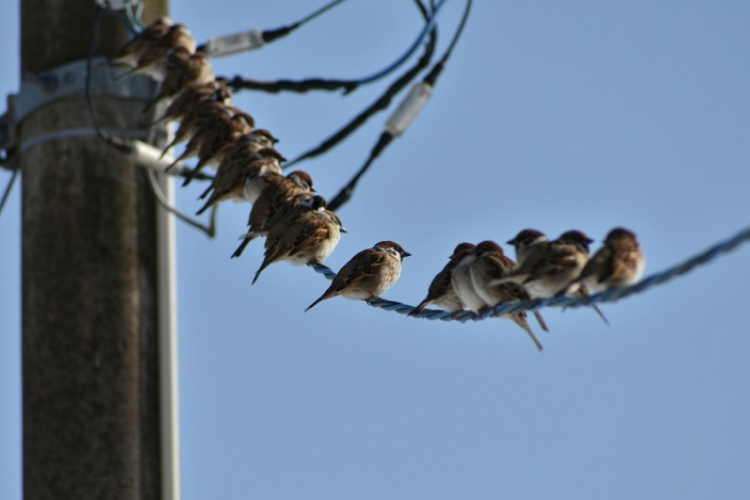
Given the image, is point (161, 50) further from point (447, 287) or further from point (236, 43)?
point (447, 287)

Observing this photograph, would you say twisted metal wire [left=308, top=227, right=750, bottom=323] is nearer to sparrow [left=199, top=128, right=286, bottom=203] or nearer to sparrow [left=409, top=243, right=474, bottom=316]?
sparrow [left=409, top=243, right=474, bottom=316]

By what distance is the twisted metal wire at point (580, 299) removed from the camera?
452 centimetres

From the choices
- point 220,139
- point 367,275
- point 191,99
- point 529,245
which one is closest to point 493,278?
point 529,245

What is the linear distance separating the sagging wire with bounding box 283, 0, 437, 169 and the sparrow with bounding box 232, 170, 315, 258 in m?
1.72

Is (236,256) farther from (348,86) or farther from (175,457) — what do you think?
(348,86)

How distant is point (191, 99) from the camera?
8.74 m

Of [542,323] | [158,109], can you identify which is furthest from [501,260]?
[158,109]

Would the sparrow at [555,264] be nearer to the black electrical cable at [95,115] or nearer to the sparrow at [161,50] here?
the black electrical cable at [95,115]

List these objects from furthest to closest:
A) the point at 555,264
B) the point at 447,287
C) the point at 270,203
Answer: the point at 270,203 < the point at 447,287 < the point at 555,264

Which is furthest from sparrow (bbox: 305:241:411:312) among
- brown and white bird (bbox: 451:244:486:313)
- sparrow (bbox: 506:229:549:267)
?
sparrow (bbox: 506:229:549:267)

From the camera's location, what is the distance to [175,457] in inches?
307

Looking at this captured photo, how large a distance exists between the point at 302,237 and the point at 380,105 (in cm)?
239

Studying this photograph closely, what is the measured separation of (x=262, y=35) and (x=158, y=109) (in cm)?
103

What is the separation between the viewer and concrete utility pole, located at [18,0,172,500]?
7605 millimetres
